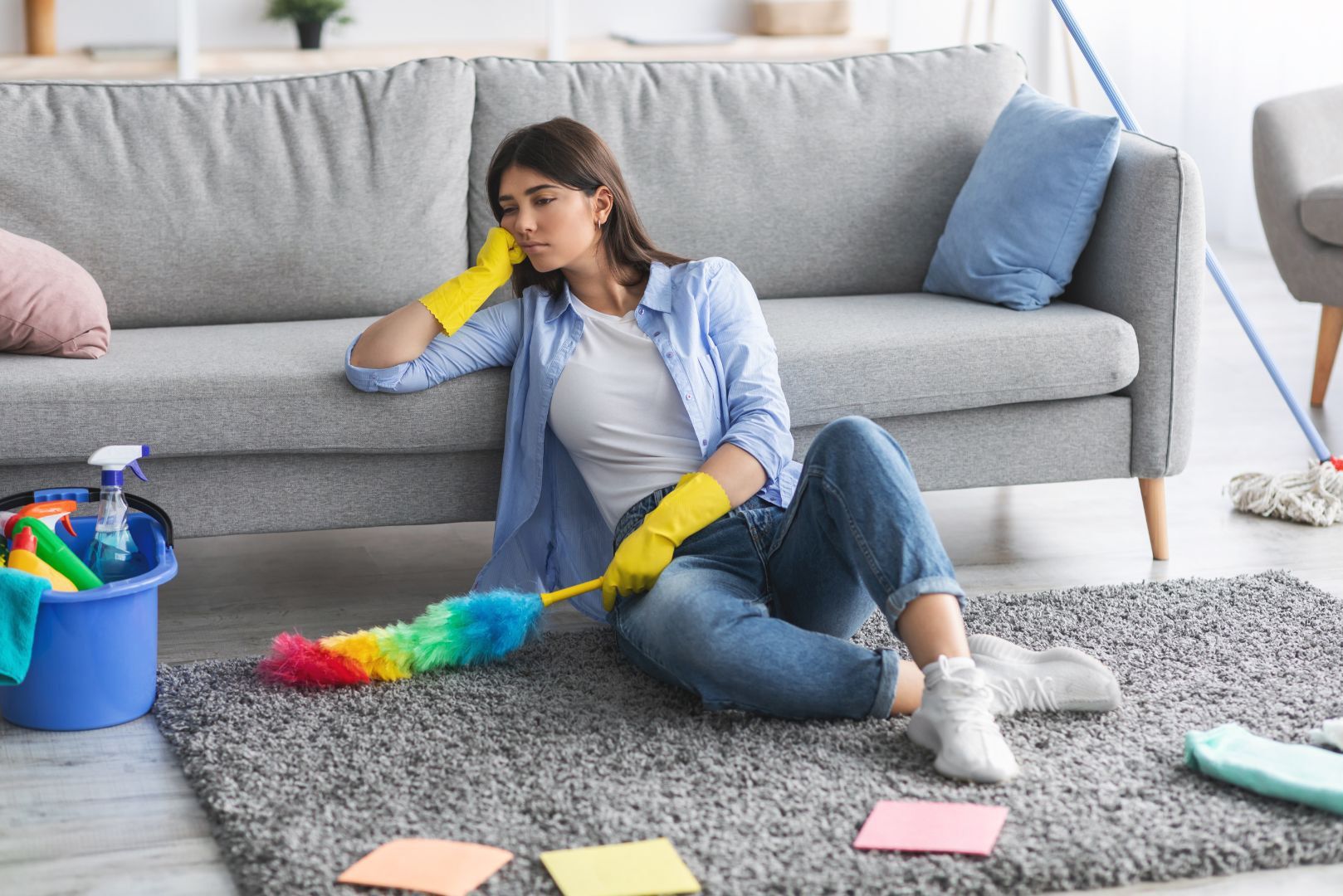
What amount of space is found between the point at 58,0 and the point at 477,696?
367cm

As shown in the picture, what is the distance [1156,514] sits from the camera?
8.36 feet

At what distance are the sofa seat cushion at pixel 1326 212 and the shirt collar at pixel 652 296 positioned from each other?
1.96m

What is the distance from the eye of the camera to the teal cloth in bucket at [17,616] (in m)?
1.71

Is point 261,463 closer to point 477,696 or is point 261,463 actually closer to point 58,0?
point 477,696

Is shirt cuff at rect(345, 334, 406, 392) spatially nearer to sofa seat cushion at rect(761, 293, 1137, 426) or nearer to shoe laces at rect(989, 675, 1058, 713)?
sofa seat cushion at rect(761, 293, 1137, 426)

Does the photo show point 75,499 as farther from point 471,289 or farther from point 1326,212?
point 1326,212

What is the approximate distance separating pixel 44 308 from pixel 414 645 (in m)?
0.79

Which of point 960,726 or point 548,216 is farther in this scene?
point 548,216

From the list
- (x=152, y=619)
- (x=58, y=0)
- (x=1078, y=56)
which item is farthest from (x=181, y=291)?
(x=1078, y=56)

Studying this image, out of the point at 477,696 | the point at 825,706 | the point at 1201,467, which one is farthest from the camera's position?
the point at 1201,467

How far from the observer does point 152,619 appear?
72.7 inches

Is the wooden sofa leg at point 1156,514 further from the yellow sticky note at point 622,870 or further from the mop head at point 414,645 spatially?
the yellow sticky note at point 622,870

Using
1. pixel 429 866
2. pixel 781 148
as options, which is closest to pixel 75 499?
pixel 429 866

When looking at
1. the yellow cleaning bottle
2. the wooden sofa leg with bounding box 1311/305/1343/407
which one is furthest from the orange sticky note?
the wooden sofa leg with bounding box 1311/305/1343/407
